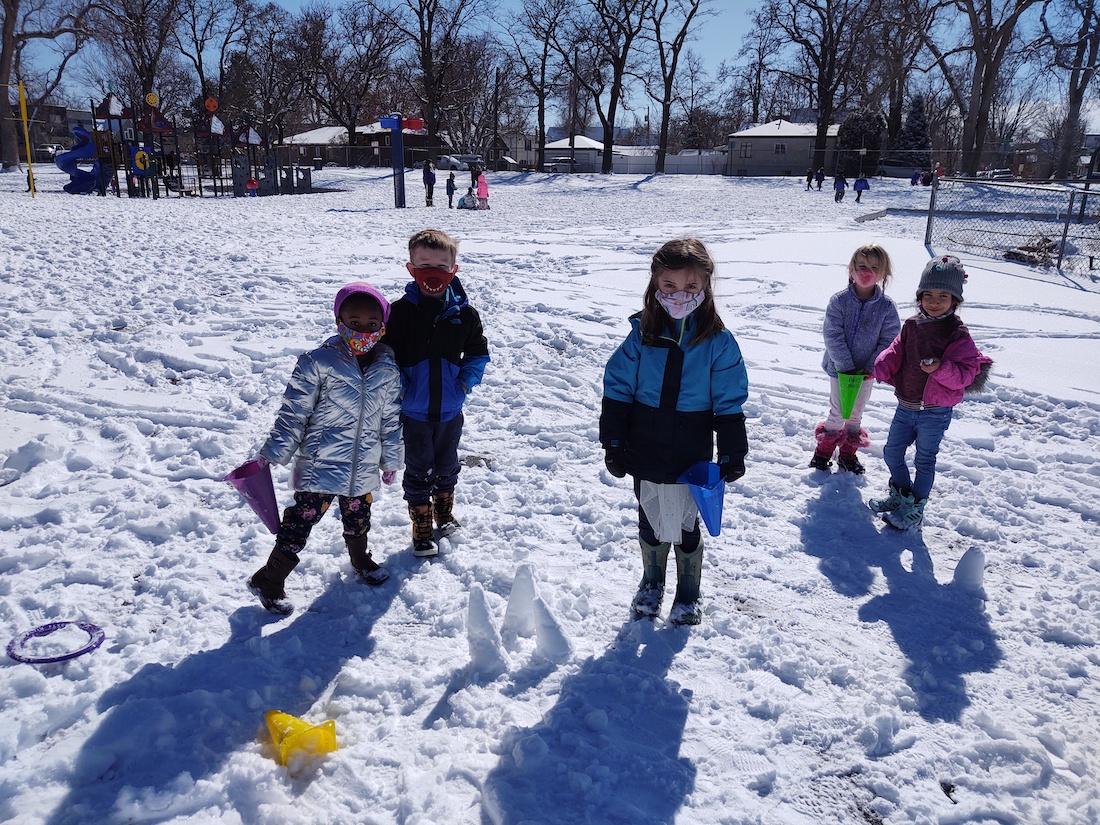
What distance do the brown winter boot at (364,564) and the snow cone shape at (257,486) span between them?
361mm

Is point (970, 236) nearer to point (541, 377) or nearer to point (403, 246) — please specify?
point (403, 246)

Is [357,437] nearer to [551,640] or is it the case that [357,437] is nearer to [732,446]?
[551,640]

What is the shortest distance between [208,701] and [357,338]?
138cm

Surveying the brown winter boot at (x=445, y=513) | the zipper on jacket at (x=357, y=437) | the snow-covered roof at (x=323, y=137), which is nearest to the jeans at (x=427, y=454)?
the brown winter boot at (x=445, y=513)

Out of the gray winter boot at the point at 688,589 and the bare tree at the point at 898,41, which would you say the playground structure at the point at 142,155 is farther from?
the bare tree at the point at 898,41

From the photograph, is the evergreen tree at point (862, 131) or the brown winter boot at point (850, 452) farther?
the evergreen tree at point (862, 131)

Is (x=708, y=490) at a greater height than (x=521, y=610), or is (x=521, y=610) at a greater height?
(x=708, y=490)

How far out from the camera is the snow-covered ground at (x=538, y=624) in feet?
7.33

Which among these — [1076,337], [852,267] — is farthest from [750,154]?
[852,267]

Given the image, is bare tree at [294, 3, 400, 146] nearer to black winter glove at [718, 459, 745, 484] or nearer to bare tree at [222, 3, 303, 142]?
bare tree at [222, 3, 303, 142]

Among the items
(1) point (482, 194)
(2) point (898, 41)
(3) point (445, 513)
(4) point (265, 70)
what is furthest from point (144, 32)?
(3) point (445, 513)

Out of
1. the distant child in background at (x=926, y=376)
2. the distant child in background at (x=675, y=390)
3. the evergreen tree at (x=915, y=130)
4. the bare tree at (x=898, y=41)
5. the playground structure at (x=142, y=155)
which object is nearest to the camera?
the distant child in background at (x=675, y=390)

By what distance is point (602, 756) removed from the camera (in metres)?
2.35

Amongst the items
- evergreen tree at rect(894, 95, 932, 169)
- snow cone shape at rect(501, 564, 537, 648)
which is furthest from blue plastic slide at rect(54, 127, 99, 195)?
evergreen tree at rect(894, 95, 932, 169)
